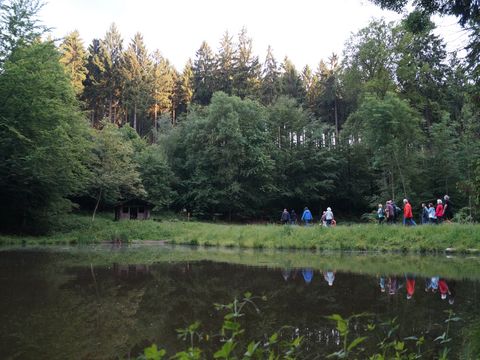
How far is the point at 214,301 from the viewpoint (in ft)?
28.9

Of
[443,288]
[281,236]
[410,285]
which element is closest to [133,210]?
[281,236]

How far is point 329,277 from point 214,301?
4.49m

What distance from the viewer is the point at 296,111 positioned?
50.0 metres

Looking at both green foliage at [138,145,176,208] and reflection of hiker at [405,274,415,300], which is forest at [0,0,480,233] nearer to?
green foliage at [138,145,176,208]

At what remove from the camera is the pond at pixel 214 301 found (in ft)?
19.6

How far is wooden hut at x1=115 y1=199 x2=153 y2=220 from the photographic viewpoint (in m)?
40.8

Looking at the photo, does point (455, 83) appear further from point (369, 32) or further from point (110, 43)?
point (110, 43)

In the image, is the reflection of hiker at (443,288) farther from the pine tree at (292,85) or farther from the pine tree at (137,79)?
the pine tree at (137,79)

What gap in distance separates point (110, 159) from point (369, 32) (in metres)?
26.0

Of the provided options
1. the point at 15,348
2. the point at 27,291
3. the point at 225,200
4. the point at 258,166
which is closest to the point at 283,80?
the point at 258,166

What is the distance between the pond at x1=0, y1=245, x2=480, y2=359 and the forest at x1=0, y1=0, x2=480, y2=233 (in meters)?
14.4

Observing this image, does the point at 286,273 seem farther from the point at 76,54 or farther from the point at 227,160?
the point at 76,54

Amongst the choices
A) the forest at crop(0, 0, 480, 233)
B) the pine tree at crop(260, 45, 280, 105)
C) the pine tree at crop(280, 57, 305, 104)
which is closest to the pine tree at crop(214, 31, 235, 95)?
the forest at crop(0, 0, 480, 233)

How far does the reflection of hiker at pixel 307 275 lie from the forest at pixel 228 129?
13.9 metres
